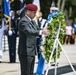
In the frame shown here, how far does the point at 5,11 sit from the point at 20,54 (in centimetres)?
701

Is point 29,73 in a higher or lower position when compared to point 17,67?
higher

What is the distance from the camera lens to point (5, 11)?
47.3 ft

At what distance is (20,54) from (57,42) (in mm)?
1396

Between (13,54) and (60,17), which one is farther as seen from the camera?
(13,54)

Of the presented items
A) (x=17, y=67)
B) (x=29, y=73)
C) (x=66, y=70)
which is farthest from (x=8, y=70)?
(x=29, y=73)

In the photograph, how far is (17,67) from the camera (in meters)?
12.1

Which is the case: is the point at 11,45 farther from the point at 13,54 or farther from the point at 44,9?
the point at 44,9

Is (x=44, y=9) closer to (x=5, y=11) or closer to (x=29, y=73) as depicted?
(x=5, y=11)

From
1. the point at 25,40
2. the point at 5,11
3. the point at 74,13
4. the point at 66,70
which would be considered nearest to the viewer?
the point at 25,40

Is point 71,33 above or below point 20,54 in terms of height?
below

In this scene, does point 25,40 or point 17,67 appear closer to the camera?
point 25,40

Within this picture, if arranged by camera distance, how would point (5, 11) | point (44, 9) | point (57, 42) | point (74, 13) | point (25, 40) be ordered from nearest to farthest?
1. point (25, 40)
2. point (57, 42)
3. point (5, 11)
4. point (44, 9)
5. point (74, 13)

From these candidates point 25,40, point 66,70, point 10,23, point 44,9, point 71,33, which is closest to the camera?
point 25,40

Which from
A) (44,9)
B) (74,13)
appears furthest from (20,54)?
(74,13)
